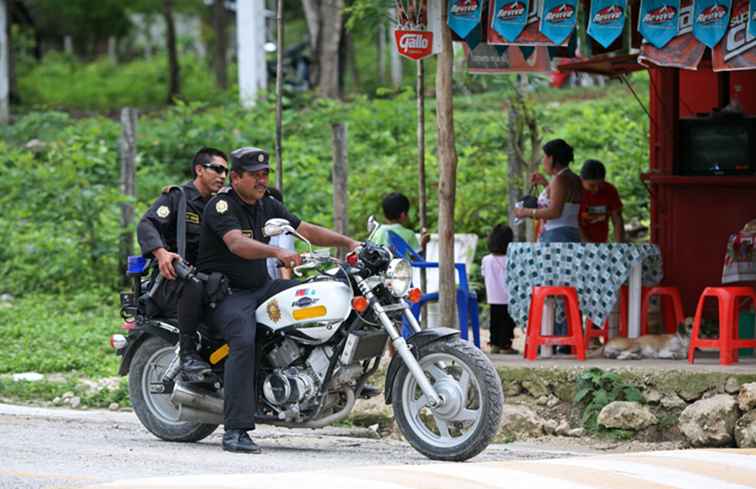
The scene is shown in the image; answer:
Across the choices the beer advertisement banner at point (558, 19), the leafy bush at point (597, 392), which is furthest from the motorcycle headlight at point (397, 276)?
the beer advertisement banner at point (558, 19)

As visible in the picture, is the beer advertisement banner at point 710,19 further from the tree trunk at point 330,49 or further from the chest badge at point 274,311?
the tree trunk at point 330,49

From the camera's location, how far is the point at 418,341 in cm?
825

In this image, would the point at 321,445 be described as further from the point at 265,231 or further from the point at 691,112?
the point at 691,112

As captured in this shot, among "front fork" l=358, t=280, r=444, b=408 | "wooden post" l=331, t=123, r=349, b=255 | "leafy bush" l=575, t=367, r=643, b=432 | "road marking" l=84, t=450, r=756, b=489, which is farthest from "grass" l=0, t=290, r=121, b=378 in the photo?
"road marking" l=84, t=450, r=756, b=489

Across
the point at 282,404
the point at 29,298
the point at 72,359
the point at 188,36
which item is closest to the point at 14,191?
the point at 29,298

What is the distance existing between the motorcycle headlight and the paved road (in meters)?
0.98

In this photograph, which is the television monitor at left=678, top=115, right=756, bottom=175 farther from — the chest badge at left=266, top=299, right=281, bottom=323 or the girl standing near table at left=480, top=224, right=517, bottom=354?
the chest badge at left=266, top=299, right=281, bottom=323

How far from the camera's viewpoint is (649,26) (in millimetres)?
10562

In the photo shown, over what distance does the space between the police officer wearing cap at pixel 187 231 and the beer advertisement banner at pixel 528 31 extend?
8.53ft

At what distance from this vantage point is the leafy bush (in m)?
9.77

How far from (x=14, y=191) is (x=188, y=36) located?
39.5 meters

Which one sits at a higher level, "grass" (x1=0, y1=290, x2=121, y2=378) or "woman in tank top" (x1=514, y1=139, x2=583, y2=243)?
"woman in tank top" (x1=514, y1=139, x2=583, y2=243)

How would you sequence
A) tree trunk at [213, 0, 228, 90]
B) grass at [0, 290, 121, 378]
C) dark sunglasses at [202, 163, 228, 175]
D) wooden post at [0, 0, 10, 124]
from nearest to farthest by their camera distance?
dark sunglasses at [202, 163, 228, 175] → grass at [0, 290, 121, 378] → wooden post at [0, 0, 10, 124] → tree trunk at [213, 0, 228, 90]

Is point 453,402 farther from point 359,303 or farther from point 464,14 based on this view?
point 464,14
